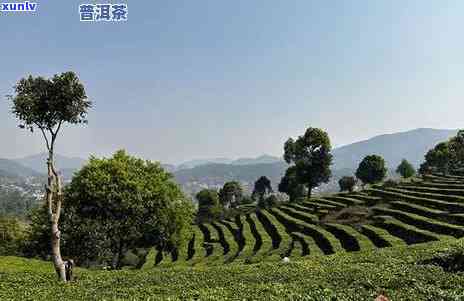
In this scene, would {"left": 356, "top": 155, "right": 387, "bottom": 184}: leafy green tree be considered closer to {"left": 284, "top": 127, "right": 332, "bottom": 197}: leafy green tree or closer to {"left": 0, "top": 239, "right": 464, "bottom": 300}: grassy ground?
{"left": 284, "top": 127, "right": 332, "bottom": 197}: leafy green tree

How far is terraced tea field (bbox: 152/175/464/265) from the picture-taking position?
200ft

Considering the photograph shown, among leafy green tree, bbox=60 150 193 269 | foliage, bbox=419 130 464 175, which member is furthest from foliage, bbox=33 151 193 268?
foliage, bbox=419 130 464 175

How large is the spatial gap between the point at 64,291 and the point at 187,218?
123 feet

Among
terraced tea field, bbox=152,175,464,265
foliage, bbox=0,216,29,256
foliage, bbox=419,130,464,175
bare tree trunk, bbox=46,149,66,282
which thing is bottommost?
foliage, bbox=0,216,29,256

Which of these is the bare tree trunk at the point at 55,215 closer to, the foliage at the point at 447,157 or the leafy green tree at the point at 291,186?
the foliage at the point at 447,157

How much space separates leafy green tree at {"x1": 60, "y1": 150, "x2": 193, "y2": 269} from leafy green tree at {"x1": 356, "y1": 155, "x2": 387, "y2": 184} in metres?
120

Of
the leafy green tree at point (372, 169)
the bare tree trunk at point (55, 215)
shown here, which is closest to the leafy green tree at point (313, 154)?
the leafy green tree at point (372, 169)

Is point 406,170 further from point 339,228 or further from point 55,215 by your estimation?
point 55,215

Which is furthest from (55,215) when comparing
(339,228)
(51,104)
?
(339,228)

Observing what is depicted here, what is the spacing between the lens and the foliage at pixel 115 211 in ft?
184

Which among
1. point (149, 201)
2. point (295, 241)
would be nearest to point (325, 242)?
point (295, 241)

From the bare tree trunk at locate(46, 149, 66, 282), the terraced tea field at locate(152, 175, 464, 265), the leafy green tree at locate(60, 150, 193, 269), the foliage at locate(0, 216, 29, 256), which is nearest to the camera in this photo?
the bare tree trunk at locate(46, 149, 66, 282)

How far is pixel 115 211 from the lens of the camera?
5666 centimetres

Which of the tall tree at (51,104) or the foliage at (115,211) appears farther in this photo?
the foliage at (115,211)
